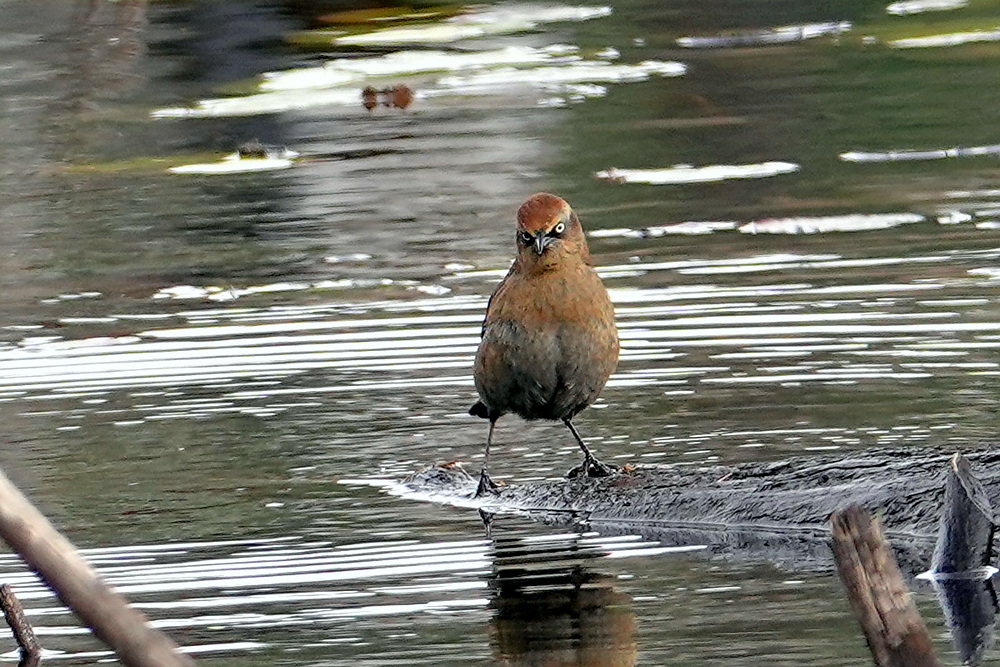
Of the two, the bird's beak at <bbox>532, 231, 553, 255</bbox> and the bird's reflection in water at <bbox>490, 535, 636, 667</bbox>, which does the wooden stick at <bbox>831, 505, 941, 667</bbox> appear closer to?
the bird's reflection in water at <bbox>490, 535, 636, 667</bbox>

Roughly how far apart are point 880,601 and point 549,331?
4.14 metres

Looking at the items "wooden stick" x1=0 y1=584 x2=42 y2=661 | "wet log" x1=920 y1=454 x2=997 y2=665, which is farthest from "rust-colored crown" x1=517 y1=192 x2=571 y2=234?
"wooden stick" x1=0 y1=584 x2=42 y2=661

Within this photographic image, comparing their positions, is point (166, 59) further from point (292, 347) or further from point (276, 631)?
point (276, 631)

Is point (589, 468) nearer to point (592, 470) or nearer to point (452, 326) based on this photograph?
point (592, 470)

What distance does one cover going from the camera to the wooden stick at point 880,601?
358cm

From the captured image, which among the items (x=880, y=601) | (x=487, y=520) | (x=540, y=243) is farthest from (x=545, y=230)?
(x=880, y=601)

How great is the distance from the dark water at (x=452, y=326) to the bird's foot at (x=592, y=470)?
34cm

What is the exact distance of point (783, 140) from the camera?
1600cm

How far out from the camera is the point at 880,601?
11.8 feet

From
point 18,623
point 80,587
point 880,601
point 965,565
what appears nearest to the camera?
point 80,587

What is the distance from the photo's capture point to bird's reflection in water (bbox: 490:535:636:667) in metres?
Result: 5.89

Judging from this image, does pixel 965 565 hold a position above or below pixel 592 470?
above

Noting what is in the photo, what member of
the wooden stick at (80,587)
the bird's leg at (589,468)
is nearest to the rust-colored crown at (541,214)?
the bird's leg at (589,468)

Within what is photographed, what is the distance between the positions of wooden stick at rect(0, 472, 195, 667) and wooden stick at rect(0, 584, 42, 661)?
2.58 m
